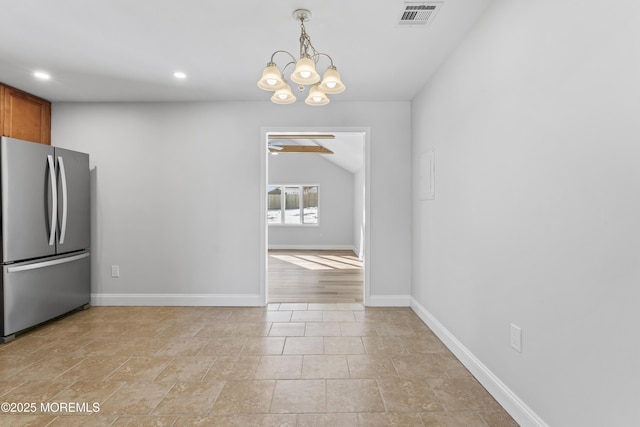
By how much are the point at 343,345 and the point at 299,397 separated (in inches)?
33.6

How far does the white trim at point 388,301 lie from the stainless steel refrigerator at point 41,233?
3.28 meters

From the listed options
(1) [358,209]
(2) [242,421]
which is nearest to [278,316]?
(2) [242,421]

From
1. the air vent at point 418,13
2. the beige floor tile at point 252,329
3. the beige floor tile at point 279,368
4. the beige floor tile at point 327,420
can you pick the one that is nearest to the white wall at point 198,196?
the beige floor tile at point 252,329

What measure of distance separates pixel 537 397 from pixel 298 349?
1674 mm

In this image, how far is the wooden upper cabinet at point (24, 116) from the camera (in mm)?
3389

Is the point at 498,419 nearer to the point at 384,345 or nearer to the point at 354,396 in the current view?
the point at 354,396

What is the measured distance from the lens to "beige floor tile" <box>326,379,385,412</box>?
196 centimetres

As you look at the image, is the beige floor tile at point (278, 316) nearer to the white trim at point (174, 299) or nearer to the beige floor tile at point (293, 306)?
the beige floor tile at point (293, 306)

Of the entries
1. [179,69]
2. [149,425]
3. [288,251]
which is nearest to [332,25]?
[179,69]

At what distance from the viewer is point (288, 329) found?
324cm

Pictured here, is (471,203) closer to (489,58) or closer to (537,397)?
(489,58)

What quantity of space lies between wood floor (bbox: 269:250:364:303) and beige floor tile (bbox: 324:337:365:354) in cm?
125

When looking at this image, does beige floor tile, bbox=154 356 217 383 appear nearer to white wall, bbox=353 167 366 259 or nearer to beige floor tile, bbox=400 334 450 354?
beige floor tile, bbox=400 334 450 354

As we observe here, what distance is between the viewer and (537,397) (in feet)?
5.56
